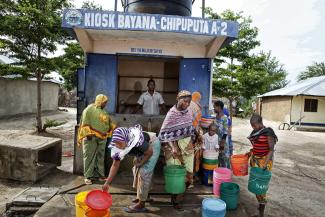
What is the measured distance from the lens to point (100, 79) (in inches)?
277

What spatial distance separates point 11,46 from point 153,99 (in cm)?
868

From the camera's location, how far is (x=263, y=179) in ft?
14.8

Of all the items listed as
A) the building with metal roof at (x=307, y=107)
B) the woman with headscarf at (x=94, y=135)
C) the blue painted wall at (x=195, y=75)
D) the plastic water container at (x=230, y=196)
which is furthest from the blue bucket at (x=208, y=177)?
the building with metal roof at (x=307, y=107)

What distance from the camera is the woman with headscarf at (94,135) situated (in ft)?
18.7

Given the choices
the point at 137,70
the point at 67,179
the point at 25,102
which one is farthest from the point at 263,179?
the point at 25,102

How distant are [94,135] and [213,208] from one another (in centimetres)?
296

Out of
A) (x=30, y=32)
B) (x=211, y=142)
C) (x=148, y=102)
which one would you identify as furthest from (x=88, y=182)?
(x=30, y=32)

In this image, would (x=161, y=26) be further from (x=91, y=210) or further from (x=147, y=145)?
(x=91, y=210)

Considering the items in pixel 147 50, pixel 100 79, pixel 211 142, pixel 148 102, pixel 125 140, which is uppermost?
pixel 147 50

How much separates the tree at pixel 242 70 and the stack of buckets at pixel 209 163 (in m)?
11.4

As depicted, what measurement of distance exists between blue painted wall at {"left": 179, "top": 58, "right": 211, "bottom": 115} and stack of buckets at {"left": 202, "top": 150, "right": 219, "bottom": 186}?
5.95 feet

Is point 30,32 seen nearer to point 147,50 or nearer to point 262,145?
point 147,50

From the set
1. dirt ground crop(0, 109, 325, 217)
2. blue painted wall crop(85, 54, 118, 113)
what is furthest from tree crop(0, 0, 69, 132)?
blue painted wall crop(85, 54, 118, 113)

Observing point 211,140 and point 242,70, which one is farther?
point 242,70
